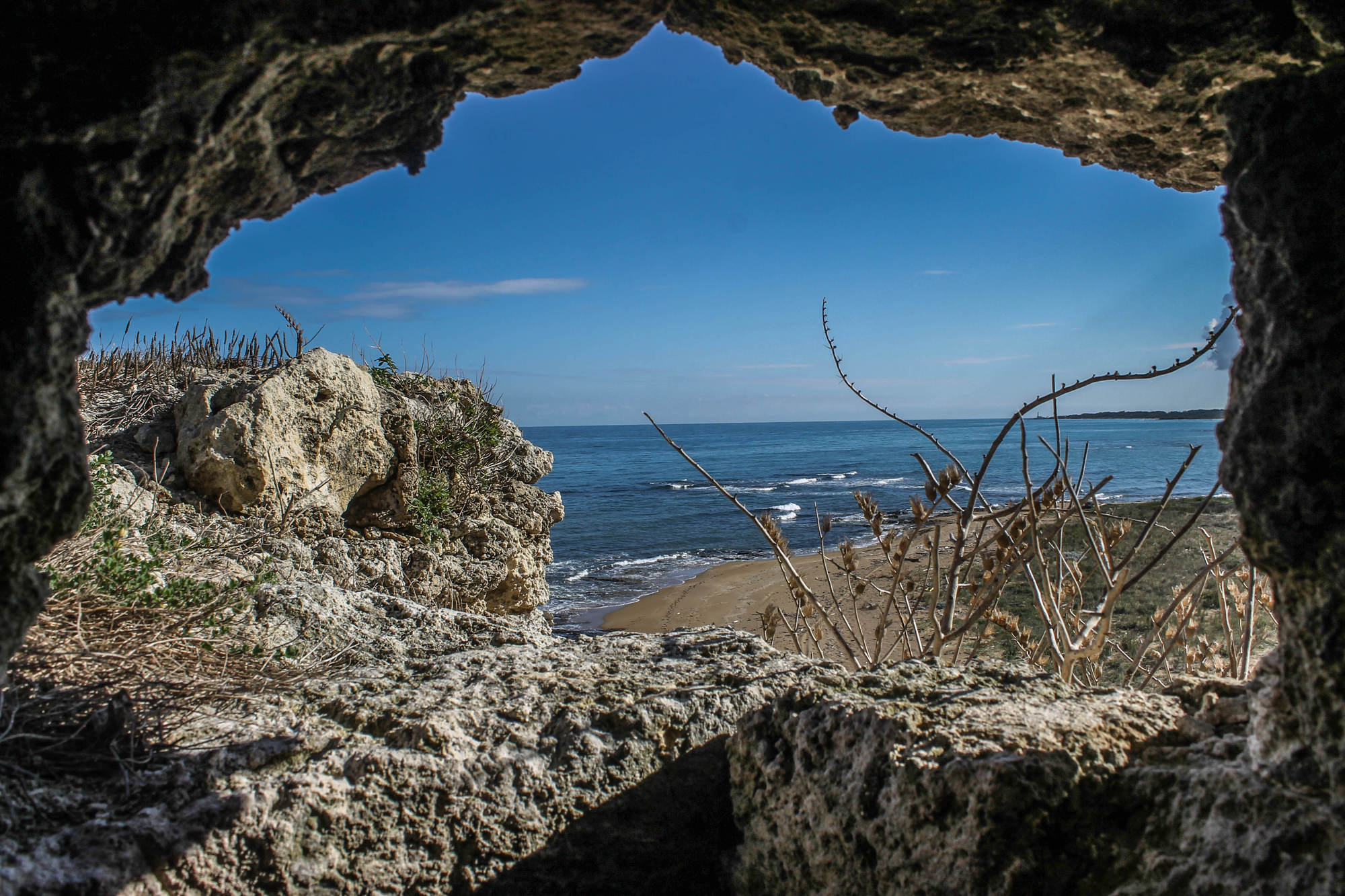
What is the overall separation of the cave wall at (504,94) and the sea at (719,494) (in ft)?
4.44

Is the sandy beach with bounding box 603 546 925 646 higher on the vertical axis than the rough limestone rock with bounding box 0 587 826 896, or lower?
lower

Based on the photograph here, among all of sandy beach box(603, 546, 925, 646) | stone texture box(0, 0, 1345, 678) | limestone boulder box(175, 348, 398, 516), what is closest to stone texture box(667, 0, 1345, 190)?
stone texture box(0, 0, 1345, 678)

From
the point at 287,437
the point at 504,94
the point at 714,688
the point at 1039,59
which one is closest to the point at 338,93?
the point at 504,94

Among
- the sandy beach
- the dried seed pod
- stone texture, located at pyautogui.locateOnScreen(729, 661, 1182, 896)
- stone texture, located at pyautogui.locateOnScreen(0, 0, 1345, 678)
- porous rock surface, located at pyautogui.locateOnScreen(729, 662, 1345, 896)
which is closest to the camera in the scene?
stone texture, located at pyautogui.locateOnScreen(0, 0, 1345, 678)

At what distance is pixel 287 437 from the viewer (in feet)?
16.4

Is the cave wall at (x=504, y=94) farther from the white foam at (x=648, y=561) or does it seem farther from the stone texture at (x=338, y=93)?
the white foam at (x=648, y=561)

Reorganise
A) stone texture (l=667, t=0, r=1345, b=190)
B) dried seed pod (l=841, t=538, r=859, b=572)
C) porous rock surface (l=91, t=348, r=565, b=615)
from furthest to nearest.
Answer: porous rock surface (l=91, t=348, r=565, b=615) → dried seed pod (l=841, t=538, r=859, b=572) → stone texture (l=667, t=0, r=1345, b=190)

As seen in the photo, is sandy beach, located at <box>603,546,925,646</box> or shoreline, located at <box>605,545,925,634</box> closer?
sandy beach, located at <box>603,546,925,646</box>

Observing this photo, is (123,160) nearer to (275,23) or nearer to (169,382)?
(275,23)

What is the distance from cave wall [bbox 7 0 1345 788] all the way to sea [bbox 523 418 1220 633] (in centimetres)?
135

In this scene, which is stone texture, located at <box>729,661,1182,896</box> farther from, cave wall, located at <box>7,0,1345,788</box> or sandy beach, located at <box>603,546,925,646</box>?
sandy beach, located at <box>603,546,925,646</box>

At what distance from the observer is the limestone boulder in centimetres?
471

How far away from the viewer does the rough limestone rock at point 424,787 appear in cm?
166

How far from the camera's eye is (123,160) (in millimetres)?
1142
